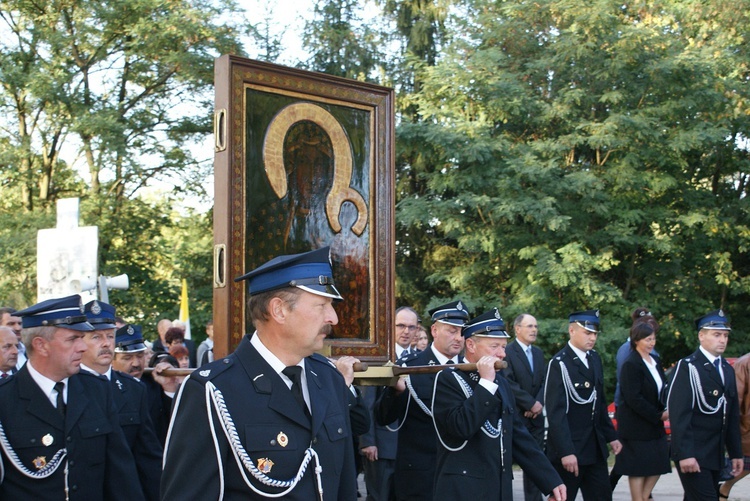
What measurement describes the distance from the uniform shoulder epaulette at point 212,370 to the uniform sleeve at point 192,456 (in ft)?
0.14

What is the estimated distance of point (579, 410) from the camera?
29.3 feet

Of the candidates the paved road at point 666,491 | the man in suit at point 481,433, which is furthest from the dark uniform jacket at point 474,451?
the paved road at point 666,491

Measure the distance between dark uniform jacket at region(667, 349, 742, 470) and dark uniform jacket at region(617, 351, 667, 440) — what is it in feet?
1.76

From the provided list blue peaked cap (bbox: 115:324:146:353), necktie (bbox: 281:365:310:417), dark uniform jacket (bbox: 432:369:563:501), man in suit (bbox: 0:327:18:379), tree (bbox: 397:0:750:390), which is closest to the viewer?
necktie (bbox: 281:365:310:417)

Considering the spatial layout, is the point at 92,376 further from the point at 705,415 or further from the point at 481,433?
the point at 705,415

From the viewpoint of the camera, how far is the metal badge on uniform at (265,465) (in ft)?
10.3

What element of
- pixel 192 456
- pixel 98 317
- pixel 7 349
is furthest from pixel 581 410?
pixel 192 456

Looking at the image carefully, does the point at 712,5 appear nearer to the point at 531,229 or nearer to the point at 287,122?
the point at 531,229

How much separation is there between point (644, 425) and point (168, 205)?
1483 cm

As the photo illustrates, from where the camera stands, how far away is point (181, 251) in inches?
850

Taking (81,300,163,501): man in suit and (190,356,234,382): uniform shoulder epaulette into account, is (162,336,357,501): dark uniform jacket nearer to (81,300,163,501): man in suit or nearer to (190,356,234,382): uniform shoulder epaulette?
(190,356,234,382): uniform shoulder epaulette

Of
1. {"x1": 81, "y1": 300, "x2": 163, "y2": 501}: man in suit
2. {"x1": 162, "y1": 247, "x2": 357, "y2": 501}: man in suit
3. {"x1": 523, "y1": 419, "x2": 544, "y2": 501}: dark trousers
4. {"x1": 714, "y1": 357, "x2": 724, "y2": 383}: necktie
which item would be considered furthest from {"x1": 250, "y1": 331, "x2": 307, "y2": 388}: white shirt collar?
{"x1": 523, "y1": 419, "x2": 544, "y2": 501}: dark trousers

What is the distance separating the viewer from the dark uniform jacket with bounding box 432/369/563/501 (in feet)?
19.0

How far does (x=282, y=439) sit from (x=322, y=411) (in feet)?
0.67
